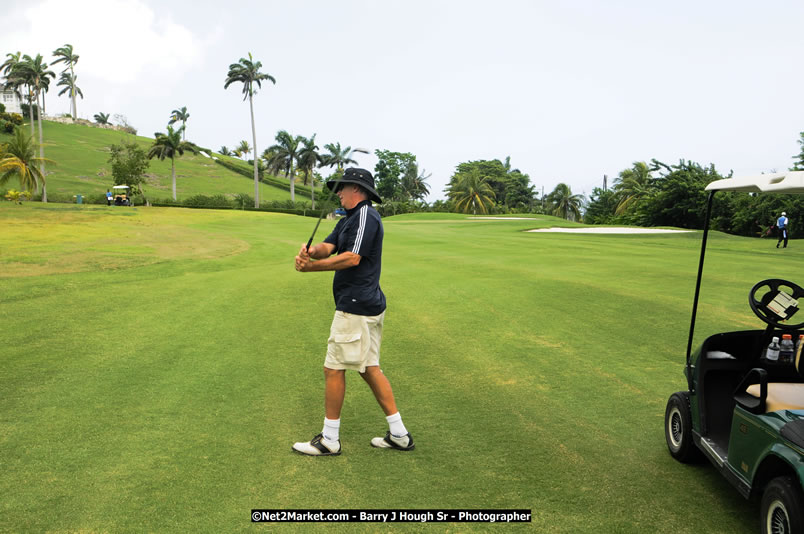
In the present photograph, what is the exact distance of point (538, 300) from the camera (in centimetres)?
1103

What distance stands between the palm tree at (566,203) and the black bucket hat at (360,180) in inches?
3803

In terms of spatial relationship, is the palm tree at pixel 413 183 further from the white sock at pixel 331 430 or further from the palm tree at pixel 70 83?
the white sock at pixel 331 430

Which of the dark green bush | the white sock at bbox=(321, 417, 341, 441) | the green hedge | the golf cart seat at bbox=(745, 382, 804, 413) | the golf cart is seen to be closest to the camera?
the golf cart

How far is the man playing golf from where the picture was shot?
452cm

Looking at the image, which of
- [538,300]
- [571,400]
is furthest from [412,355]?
[538,300]

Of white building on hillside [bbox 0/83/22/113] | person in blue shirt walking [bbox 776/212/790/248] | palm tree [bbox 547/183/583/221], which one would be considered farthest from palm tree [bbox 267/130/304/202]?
white building on hillside [bbox 0/83/22/113]

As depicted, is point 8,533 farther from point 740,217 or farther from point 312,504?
→ point 740,217

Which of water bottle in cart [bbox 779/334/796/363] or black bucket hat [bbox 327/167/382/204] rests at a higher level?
black bucket hat [bbox 327/167/382/204]

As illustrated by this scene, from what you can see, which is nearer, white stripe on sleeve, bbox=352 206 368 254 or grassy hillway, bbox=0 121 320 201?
white stripe on sleeve, bbox=352 206 368 254

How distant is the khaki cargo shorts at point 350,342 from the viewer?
4520 millimetres

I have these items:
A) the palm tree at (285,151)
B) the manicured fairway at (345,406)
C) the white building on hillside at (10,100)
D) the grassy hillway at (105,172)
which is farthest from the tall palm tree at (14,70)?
the manicured fairway at (345,406)

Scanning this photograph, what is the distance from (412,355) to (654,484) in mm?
3800

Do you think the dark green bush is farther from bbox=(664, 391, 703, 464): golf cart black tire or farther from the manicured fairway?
bbox=(664, 391, 703, 464): golf cart black tire

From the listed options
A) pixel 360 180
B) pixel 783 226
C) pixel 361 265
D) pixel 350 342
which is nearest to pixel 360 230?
pixel 361 265
